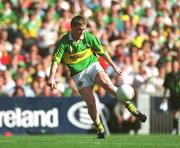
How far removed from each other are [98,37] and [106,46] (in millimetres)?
389

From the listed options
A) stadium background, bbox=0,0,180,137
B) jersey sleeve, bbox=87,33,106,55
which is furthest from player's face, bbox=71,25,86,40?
stadium background, bbox=0,0,180,137

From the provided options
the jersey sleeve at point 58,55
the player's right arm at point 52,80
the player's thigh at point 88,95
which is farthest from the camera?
the player's thigh at point 88,95

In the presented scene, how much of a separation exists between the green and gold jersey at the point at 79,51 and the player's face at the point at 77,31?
121mm

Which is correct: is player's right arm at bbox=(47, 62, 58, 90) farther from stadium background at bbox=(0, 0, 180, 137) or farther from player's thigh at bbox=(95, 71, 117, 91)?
stadium background at bbox=(0, 0, 180, 137)

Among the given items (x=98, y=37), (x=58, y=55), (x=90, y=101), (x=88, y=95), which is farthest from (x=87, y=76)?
(x=98, y=37)

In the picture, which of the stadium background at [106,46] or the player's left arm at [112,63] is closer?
the player's left arm at [112,63]

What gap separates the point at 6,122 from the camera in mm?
20750

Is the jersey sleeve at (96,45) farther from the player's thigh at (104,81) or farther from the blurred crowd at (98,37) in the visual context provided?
the blurred crowd at (98,37)

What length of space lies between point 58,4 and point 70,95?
146 inches

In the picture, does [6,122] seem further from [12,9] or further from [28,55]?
[12,9]

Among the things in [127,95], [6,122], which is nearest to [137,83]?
[6,122]

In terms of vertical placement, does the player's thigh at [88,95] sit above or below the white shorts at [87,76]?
below

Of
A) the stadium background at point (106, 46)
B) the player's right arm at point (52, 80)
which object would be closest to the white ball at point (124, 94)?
the player's right arm at point (52, 80)

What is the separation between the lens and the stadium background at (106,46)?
2148 cm
